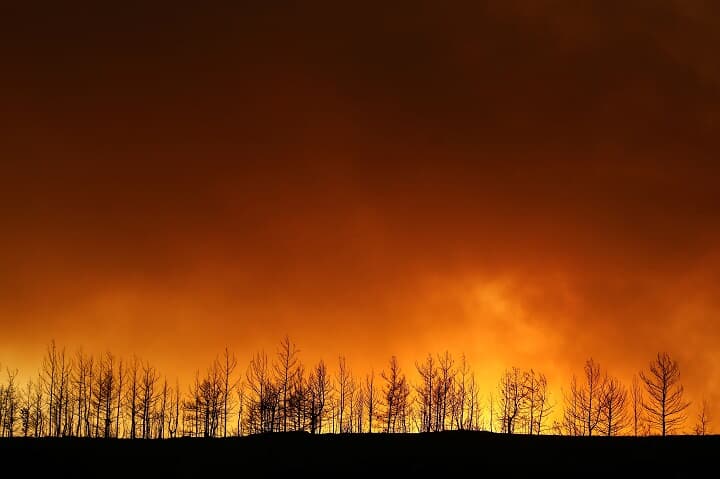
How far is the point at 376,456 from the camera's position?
4259 cm

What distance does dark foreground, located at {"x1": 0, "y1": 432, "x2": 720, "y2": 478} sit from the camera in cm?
3956

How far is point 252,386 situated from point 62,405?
2176cm

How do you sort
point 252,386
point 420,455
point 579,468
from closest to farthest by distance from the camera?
point 579,468 < point 420,455 < point 252,386

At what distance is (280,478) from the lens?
4072 cm

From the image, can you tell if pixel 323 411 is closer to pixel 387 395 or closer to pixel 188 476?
pixel 387 395

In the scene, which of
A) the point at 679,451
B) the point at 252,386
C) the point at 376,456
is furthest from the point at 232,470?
the point at 252,386

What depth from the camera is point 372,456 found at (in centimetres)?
4266

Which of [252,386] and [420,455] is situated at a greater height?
[252,386]

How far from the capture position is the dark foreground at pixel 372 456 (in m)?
39.6

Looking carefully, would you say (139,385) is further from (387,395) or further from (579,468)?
(579,468)

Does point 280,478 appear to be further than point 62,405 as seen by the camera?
No

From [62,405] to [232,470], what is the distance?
47950 mm

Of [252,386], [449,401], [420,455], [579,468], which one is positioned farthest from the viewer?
[449,401]

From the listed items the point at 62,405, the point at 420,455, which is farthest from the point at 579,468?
the point at 62,405
